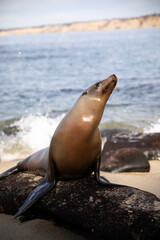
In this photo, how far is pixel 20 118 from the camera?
1053cm

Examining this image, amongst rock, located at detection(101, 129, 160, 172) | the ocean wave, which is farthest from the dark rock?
the ocean wave

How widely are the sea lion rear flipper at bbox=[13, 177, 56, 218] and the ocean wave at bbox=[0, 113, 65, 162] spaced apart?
3.55 m

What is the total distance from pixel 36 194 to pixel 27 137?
5297 mm

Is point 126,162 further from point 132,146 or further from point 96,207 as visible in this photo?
point 96,207

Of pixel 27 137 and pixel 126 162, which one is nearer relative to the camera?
pixel 126 162

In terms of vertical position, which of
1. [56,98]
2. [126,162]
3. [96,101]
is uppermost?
[96,101]

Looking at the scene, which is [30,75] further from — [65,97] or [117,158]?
[117,158]

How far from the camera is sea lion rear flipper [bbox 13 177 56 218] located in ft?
10.1

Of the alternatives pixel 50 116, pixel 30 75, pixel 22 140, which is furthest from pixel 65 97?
pixel 30 75

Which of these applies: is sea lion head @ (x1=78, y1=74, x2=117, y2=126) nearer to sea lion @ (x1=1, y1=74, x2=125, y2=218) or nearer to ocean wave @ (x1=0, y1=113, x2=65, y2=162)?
sea lion @ (x1=1, y1=74, x2=125, y2=218)

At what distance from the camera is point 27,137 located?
8367 mm

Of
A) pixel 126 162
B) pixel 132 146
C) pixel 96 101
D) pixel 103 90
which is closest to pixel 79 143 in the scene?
pixel 96 101

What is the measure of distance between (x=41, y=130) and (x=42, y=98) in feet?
16.6

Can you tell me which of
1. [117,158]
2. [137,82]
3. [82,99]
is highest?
[82,99]
